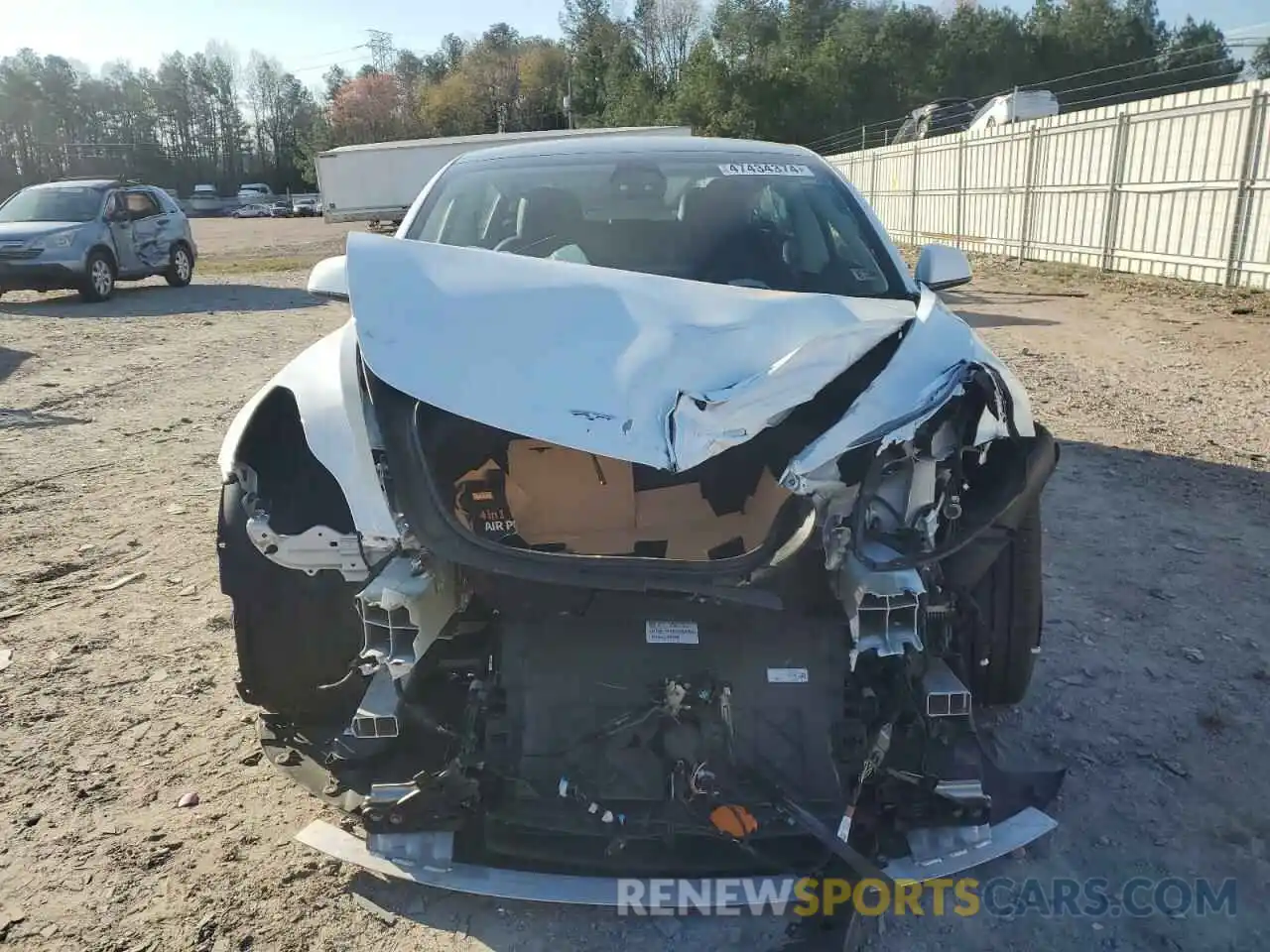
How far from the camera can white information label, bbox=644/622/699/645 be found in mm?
2250

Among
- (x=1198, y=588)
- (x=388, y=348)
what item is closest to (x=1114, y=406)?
(x=1198, y=588)

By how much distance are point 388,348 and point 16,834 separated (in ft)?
5.54

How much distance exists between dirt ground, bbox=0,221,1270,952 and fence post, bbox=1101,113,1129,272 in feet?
25.7

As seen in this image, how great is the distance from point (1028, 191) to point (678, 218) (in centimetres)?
1479

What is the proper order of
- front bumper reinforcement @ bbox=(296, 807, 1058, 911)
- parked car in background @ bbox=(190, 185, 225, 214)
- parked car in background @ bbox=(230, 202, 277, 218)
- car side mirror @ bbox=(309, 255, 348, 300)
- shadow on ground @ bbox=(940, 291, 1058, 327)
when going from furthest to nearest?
parked car in background @ bbox=(190, 185, 225, 214) < parked car in background @ bbox=(230, 202, 277, 218) < shadow on ground @ bbox=(940, 291, 1058, 327) < car side mirror @ bbox=(309, 255, 348, 300) < front bumper reinforcement @ bbox=(296, 807, 1058, 911)

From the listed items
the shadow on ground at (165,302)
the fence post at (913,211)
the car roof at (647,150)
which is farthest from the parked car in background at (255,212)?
the car roof at (647,150)

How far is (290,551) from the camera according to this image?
2275 millimetres

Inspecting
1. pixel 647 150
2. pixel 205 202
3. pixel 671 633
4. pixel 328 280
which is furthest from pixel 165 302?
pixel 205 202

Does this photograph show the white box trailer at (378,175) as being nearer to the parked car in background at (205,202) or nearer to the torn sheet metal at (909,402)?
the torn sheet metal at (909,402)

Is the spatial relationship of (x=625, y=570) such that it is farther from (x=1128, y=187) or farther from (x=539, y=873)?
(x=1128, y=187)

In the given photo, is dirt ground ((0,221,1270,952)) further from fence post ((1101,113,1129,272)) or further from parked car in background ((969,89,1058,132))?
parked car in background ((969,89,1058,132))

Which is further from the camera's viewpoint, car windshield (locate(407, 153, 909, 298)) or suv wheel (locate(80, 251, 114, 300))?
suv wheel (locate(80, 251, 114, 300))

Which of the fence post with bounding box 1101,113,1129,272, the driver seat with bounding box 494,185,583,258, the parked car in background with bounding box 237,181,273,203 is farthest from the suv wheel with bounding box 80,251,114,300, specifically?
the parked car in background with bounding box 237,181,273,203

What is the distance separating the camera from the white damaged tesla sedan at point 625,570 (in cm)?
206
